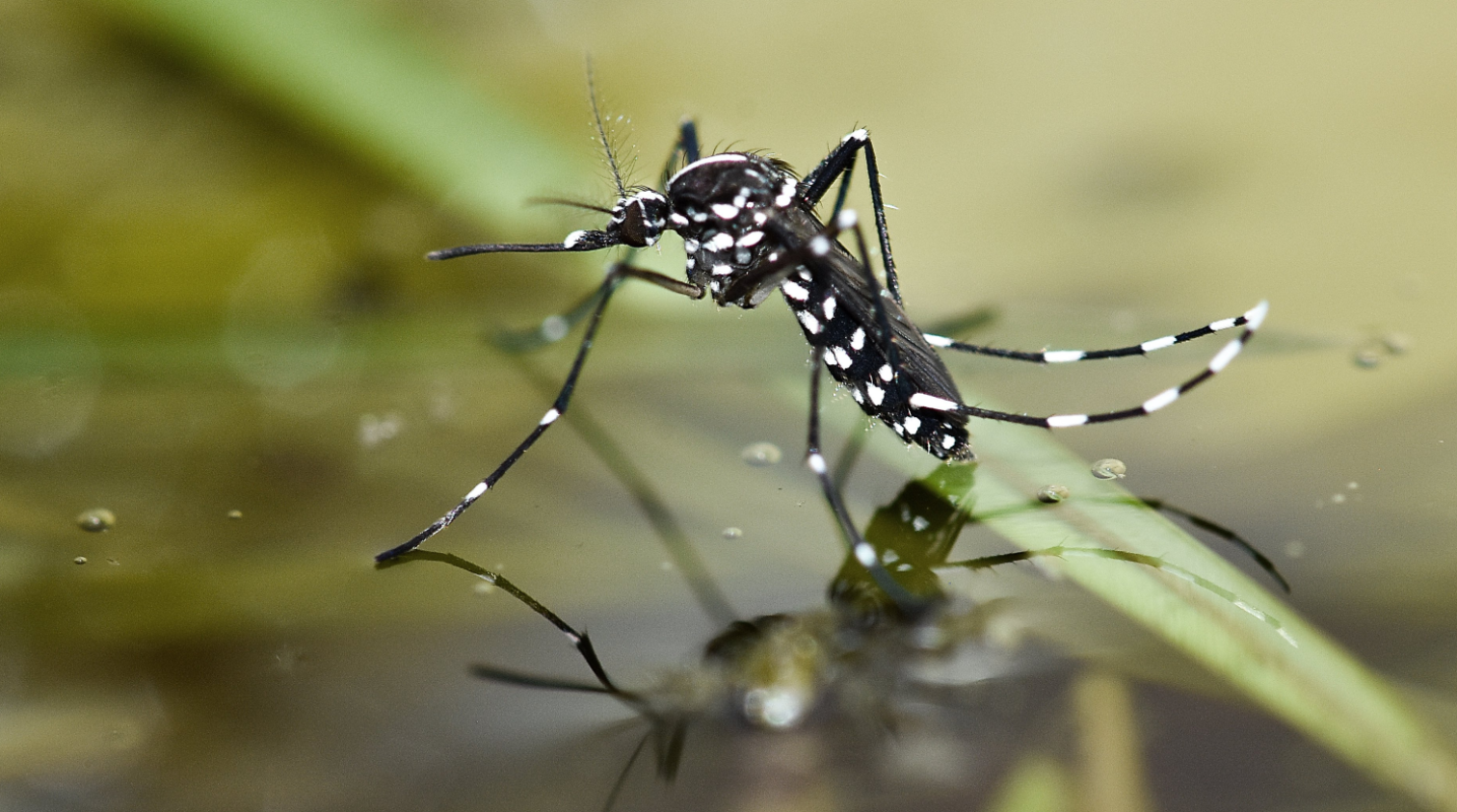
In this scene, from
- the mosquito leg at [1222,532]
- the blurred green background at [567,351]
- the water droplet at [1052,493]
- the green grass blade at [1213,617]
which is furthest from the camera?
the water droplet at [1052,493]

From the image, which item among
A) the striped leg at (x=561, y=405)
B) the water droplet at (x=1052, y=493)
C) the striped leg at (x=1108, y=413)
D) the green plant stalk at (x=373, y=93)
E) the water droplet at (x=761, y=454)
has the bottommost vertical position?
the water droplet at (x=1052, y=493)

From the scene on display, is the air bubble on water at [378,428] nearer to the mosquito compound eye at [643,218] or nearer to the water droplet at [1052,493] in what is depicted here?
the mosquito compound eye at [643,218]

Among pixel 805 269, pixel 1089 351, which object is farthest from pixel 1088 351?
pixel 805 269

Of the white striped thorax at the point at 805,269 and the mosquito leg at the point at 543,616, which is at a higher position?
the white striped thorax at the point at 805,269

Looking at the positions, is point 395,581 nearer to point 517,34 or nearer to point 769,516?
point 769,516

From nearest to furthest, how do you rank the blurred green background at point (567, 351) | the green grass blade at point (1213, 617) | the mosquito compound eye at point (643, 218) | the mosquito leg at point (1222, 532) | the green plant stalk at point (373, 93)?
the green grass blade at point (1213, 617)
the blurred green background at point (567, 351)
the mosquito leg at point (1222, 532)
the mosquito compound eye at point (643, 218)
the green plant stalk at point (373, 93)

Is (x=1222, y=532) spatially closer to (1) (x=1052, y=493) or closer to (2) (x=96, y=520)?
(1) (x=1052, y=493)

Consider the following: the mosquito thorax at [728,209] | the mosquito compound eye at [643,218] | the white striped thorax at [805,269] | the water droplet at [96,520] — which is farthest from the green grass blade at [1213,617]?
the water droplet at [96,520]
